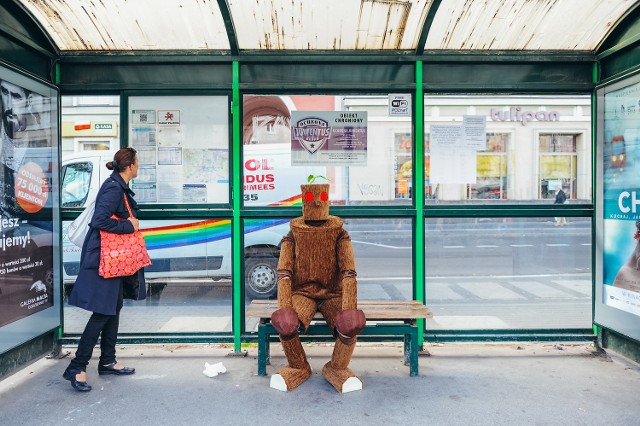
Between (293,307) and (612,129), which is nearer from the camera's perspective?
(293,307)

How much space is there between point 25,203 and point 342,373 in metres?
2.88

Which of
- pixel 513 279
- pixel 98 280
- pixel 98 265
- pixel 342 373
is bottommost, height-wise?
pixel 342 373

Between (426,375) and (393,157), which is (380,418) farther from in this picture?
(393,157)

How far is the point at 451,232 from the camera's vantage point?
542cm

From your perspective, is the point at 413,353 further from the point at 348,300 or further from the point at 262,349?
the point at 262,349

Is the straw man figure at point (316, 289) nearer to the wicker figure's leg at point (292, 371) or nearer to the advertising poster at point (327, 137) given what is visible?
the wicker figure's leg at point (292, 371)

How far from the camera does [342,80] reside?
488 cm

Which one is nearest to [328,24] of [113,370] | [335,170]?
[335,170]

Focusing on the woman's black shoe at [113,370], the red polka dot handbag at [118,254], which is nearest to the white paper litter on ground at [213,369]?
the woman's black shoe at [113,370]

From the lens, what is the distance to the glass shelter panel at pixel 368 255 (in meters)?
4.93

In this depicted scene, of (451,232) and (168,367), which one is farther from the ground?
(451,232)

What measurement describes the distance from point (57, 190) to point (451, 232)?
380 cm

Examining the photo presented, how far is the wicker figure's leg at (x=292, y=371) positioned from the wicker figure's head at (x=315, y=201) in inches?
36.7

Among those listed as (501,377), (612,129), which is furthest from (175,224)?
(612,129)
